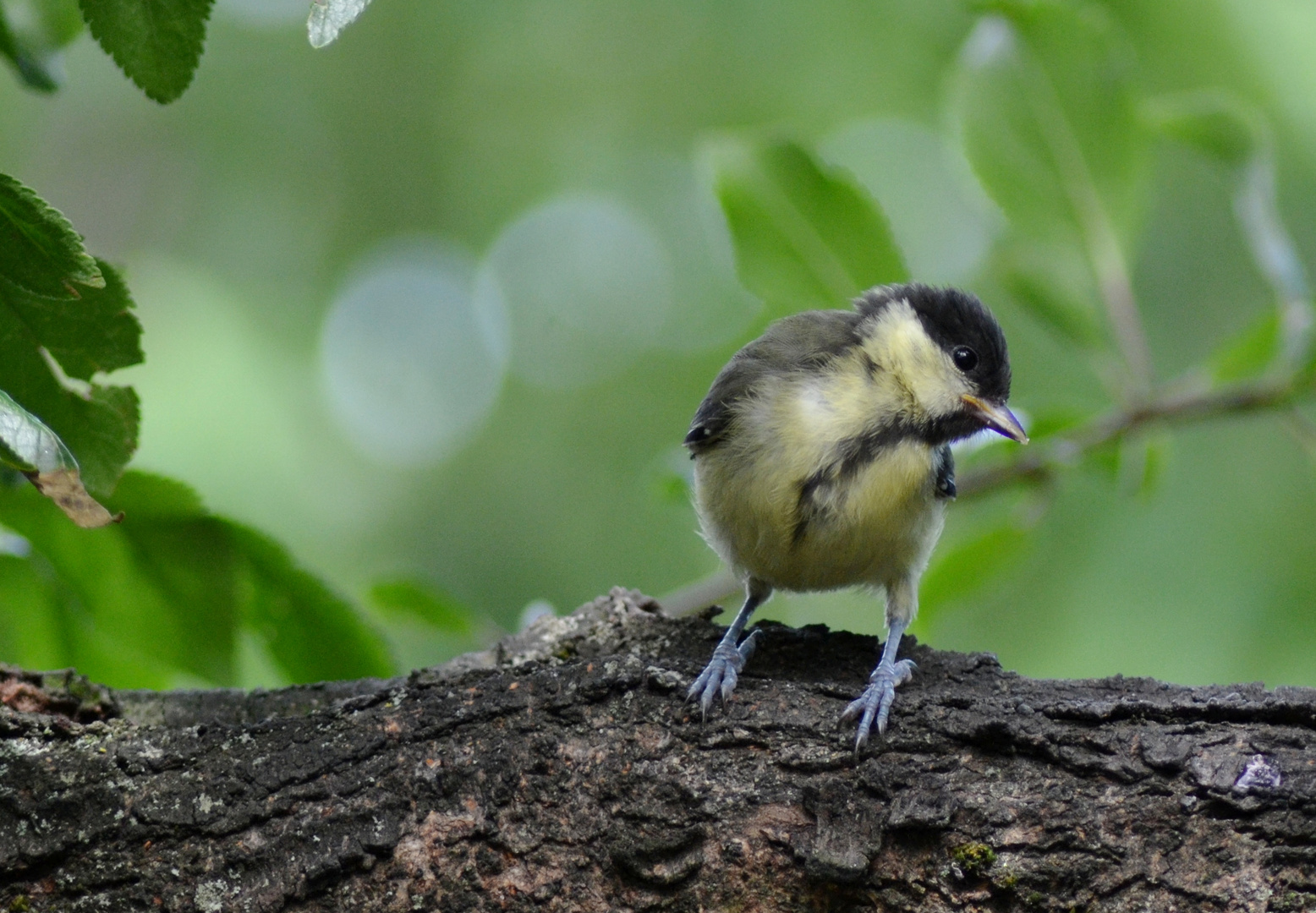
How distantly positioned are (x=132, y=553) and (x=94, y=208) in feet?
22.6

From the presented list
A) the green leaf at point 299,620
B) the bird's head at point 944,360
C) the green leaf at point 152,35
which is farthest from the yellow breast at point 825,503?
the green leaf at point 152,35

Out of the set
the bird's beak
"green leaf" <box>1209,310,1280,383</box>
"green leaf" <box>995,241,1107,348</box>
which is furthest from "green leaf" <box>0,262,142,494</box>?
"green leaf" <box>1209,310,1280,383</box>

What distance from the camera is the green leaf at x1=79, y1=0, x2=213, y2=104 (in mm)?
1805

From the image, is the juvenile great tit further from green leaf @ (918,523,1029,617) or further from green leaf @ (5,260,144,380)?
green leaf @ (5,260,144,380)

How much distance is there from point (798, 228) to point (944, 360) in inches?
24.0

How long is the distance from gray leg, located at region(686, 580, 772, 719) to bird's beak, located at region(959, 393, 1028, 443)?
910 millimetres

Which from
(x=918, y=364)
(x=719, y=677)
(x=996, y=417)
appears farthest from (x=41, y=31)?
(x=996, y=417)

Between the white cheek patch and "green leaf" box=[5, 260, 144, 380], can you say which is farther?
the white cheek patch

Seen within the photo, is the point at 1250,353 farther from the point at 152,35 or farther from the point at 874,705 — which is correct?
the point at 152,35

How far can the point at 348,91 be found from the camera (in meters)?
9.24

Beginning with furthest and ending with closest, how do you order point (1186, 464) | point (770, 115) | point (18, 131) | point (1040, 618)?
point (770, 115) < point (18, 131) < point (1186, 464) < point (1040, 618)

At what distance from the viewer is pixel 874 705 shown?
2.27m

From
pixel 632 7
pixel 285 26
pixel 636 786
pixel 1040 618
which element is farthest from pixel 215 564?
pixel 632 7

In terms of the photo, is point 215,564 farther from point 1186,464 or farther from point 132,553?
point 1186,464
